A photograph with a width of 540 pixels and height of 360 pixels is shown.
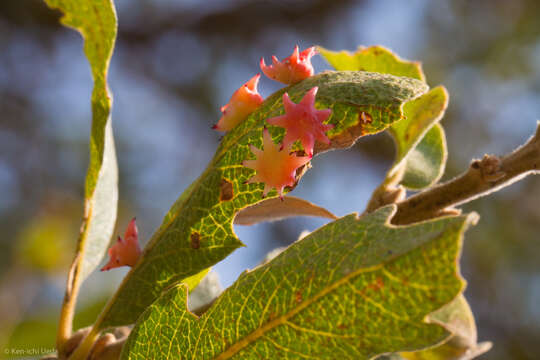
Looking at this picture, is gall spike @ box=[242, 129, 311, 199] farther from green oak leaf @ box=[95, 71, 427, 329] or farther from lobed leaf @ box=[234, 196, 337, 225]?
lobed leaf @ box=[234, 196, 337, 225]

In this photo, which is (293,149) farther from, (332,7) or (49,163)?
(332,7)

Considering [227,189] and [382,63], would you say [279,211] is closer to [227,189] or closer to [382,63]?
[227,189]

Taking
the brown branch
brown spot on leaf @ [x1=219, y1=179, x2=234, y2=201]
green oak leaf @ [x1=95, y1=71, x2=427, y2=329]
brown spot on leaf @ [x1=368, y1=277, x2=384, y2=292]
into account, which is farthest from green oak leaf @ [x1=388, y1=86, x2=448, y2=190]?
brown spot on leaf @ [x1=368, y1=277, x2=384, y2=292]

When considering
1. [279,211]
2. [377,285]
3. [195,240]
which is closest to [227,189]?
[195,240]

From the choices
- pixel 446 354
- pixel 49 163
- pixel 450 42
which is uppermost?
pixel 450 42

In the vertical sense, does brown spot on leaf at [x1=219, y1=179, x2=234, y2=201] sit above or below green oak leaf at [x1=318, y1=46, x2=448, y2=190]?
below

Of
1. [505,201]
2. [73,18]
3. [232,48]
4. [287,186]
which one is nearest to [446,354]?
[287,186]

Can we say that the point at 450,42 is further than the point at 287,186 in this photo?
Yes
